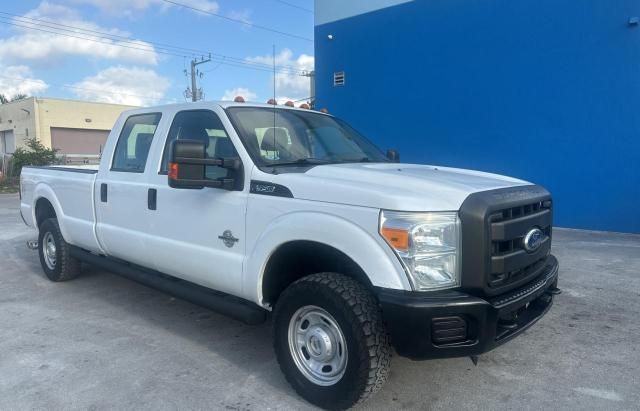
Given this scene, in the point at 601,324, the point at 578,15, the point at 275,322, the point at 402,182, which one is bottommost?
the point at 601,324

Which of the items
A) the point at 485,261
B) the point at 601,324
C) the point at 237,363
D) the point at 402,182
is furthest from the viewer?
the point at 601,324

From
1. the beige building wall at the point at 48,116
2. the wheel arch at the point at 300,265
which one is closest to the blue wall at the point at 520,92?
the wheel arch at the point at 300,265

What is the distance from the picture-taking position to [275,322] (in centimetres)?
Result: 320

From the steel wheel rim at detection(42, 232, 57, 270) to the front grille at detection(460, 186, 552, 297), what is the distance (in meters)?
5.19

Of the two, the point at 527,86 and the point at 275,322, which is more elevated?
the point at 527,86

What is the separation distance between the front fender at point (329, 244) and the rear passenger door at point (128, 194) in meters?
1.34

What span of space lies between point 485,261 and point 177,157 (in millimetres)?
1932

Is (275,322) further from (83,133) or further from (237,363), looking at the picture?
(83,133)

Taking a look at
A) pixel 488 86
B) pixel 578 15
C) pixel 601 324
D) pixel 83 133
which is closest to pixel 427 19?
pixel 488 86

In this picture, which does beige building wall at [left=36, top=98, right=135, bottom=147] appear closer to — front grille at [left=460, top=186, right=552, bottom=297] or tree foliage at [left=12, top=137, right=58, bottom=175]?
tree foliage at [left=12, top=137, right=58, bottom=175]

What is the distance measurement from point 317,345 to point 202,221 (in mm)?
1311

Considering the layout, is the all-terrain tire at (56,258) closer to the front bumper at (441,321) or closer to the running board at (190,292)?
the running board at (190,292)

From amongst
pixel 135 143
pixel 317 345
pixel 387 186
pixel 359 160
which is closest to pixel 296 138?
pixel 359 160

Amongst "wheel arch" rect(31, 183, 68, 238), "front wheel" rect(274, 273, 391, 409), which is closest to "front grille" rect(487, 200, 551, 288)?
"front wheel" rect(274, 273, 391, 409)
